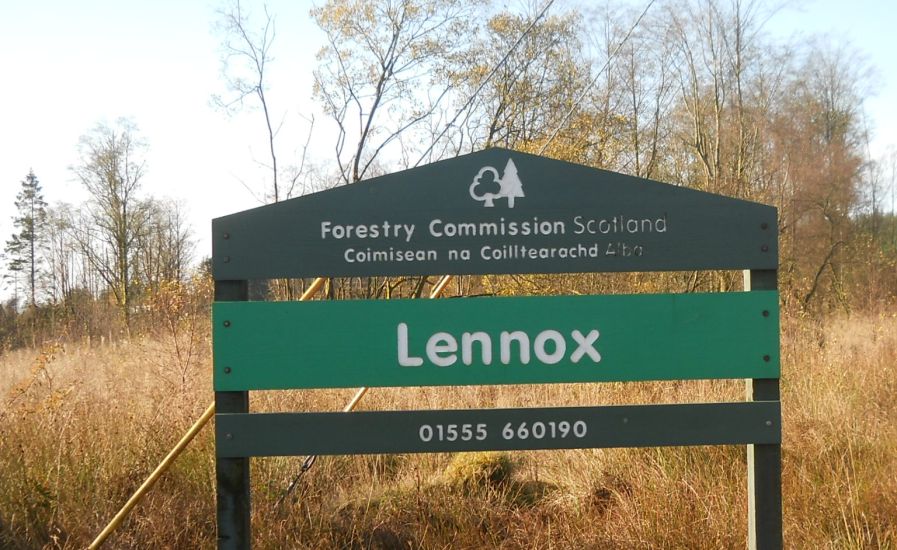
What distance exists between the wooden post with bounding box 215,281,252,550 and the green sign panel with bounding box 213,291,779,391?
56 mm

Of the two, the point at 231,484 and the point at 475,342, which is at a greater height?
the point at 475,342

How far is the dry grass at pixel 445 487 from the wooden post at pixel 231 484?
0.68 meters

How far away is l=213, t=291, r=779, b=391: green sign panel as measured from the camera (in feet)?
8.34

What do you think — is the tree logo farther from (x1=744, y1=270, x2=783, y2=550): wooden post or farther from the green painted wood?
(x1=744, y1=270, x2=783, y2=550): wooden post

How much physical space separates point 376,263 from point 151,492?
203 cm

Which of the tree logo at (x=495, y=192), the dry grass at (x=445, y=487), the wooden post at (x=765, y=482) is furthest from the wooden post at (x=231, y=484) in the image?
the wooden post at (x=765, y=482)

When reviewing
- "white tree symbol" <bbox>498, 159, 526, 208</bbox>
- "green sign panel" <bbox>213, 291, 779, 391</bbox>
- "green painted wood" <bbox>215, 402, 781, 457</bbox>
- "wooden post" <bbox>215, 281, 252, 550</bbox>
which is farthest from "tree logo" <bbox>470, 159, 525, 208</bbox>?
"wooden post" <bbox>215, 281, 252, 550</bbox>

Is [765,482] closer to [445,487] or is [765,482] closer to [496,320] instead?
[496,320]

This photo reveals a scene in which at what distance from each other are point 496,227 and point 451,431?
80 cm

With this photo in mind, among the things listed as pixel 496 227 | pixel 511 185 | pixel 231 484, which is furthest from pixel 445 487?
pixel 511 185

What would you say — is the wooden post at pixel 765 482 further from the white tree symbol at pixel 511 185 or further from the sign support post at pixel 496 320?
the white tree symbol at pixel 511 185

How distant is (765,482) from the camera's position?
8.65 ft

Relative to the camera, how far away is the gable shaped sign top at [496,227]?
102 inches

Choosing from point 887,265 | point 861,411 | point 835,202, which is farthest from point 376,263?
point 835,202
